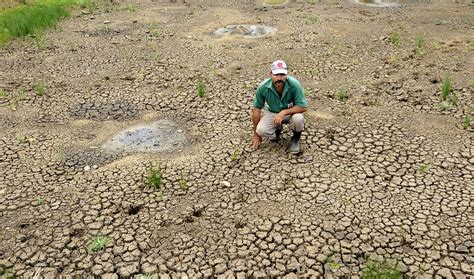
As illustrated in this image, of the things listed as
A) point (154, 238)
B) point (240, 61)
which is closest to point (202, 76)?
point (240, 61)

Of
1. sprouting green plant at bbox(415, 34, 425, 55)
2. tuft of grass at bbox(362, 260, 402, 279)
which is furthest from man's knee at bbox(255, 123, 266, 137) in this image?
sprouting green plant at bbox(415, 34, 425, 55)

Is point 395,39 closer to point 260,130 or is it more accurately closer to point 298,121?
point 298,121

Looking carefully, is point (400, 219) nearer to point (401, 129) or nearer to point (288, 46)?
point (401, 129)

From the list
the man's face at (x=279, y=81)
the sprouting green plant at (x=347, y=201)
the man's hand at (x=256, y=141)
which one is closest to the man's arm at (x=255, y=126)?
the man's hand at (x=256, y=141)

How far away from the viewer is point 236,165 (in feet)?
16.2

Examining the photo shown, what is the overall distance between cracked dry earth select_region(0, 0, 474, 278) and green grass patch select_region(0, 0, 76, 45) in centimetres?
88

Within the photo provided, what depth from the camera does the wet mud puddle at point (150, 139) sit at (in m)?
5.35

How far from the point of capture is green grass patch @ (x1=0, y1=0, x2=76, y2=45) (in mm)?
9469

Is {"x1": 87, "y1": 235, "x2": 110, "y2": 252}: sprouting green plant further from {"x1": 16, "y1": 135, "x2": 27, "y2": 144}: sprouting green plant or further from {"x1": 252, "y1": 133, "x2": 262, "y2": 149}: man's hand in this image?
{"x1": 16, "y1": 135, "x2": 27, "y2": 144}: sprouting green plant

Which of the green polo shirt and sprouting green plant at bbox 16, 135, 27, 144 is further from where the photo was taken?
sprouting green plant at bbox 16, 135, 27, 144

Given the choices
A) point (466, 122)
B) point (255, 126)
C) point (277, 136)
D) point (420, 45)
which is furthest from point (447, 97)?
point (255, 126)

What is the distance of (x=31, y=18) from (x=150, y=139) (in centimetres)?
679

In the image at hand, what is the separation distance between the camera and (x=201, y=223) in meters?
4.11

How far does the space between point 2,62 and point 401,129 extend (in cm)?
717
